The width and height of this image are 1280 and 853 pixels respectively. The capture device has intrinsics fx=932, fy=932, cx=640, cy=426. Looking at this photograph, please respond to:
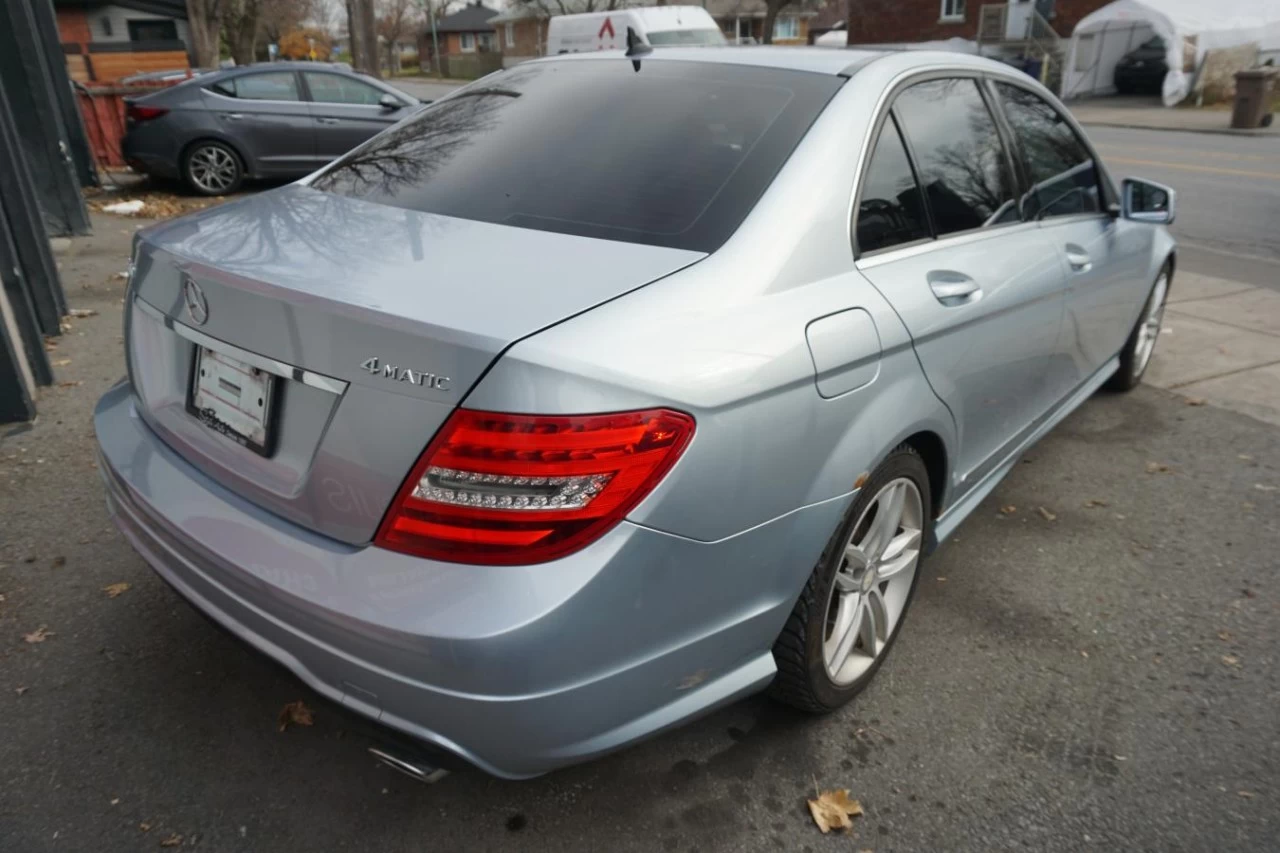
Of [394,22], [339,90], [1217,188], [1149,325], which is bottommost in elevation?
[1217,188]

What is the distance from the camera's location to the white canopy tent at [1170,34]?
2611 cm

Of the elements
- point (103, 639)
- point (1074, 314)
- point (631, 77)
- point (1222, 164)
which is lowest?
point (1222, 164)

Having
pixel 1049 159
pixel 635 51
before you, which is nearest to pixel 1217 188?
pixel 1049 159

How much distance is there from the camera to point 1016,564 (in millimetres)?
3385

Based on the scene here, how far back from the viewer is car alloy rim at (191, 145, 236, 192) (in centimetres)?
1102

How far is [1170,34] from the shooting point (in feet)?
86.2

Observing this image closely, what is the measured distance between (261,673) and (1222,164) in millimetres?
16698

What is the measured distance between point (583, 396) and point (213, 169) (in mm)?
11131

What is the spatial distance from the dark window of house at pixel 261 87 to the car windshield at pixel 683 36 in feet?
26.6

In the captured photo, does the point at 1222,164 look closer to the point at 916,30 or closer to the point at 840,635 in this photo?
the point at 840,635

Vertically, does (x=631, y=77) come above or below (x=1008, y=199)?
above

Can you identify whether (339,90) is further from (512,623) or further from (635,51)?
(512,623)

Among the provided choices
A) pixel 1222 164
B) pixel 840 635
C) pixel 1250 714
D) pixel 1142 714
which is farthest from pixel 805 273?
pixel 1222 164

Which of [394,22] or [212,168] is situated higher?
[394,22]
